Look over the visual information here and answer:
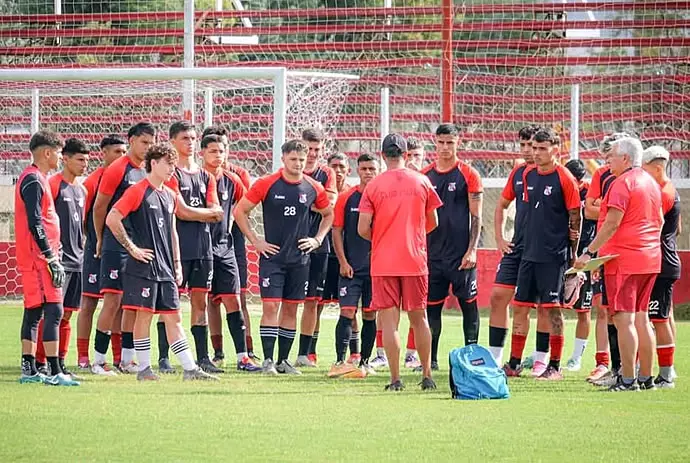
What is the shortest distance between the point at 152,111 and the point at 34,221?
1458 centimetres

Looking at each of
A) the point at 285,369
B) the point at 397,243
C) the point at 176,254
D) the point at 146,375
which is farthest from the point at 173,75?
the point at 397,243

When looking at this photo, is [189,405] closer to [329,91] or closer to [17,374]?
[17,374]

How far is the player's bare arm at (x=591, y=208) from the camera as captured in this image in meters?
12.5

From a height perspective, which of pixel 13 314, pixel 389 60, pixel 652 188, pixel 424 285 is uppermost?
pixel 389 60

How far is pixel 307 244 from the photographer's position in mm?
12172

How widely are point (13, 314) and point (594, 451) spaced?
12.8 m

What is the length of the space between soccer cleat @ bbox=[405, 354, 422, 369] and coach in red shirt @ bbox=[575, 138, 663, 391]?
2633mm

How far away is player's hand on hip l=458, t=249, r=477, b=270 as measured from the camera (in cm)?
1214

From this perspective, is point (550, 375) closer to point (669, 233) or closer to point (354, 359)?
point (669, 233)

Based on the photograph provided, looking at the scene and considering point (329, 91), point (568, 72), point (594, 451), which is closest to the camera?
point (594, 451)

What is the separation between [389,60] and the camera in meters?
28.1

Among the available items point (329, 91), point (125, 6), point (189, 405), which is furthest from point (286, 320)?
point (125, 6)

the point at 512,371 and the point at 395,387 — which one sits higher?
the point at 395,387

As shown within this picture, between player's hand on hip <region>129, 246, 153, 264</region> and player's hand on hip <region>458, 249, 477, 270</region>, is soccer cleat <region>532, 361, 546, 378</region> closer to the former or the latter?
player's hand on hip <region>458, 249, 477, 270</region>
